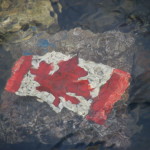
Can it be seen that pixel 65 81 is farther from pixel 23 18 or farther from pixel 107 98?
pixel 23 18

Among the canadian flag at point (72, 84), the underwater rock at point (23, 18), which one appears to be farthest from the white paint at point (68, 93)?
the underwater rock at point (23, 18)

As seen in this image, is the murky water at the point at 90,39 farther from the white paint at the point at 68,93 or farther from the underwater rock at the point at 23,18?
the white paint at the point at 68,93

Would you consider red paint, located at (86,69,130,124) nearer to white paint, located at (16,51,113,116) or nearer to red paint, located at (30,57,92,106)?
white paint, located at (16,51,113,116)

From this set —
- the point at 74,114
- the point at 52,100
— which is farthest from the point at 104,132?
the point at 52,100

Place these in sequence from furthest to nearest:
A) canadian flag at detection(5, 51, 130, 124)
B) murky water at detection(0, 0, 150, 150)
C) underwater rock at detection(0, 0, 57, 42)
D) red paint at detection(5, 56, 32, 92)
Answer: underwater rock at detection(0, 0, 57, 42) → red paint at detection(5, 56, 32, 92) → canadian flag at detection(5, 51, 130, 124) → murky water at detection(0, 0, 150, 150)

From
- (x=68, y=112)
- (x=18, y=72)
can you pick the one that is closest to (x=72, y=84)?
(x=68, y=112)

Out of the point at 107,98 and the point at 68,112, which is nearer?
the point at 107,98

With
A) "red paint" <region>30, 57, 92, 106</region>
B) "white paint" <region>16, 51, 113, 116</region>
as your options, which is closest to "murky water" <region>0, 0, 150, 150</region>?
"white paint" <region>16, 51, 113, 116</region>

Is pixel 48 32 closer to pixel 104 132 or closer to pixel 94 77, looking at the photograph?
pixel 94 77
